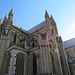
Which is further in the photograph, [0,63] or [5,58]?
[5,58]

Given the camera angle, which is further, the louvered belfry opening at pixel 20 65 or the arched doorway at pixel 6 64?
the louvered belfry opening at pixel 20 65

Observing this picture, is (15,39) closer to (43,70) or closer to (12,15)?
(12,15)

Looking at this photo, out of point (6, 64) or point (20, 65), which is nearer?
point (6, 64)

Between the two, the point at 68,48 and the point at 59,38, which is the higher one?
the point at 59,38

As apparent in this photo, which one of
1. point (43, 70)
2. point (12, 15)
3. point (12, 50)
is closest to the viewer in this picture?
point (43, 70)

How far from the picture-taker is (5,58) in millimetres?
14906

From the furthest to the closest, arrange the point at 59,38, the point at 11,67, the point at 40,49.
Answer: the point at 59,38 → the point at 40,49 → the point at 11,67

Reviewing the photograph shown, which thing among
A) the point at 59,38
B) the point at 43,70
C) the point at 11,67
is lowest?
the point at 43,70

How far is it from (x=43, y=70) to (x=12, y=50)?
661cm

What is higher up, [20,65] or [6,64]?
[6,64]

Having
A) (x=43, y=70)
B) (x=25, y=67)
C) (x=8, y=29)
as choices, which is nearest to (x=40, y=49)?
(x=43, y=70)

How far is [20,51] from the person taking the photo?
578 inches

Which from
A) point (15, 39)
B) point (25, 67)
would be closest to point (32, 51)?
point (25, 67)

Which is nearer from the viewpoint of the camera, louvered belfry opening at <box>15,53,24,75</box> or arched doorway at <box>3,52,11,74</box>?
arched doorway at <box>3,52,11,74</box>
